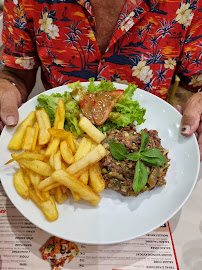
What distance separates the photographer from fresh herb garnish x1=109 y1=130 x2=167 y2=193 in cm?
138

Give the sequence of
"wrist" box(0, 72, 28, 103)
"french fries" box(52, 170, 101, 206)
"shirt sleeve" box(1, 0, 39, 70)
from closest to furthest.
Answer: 1. "french fries" box(52, 170, 101, 206)
2. "shirt sleeve" box(1, 0, 39, 70)
3. "wrist" box(0, 72, 28, 103)

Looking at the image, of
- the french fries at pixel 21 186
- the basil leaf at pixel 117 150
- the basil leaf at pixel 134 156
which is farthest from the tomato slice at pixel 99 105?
the french fries at pixel 21 186

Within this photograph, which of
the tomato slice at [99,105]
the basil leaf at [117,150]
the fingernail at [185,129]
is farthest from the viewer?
the tomato slice at [99,105]

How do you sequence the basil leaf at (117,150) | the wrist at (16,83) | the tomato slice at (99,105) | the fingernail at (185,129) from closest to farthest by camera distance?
the basil leaf at (117,150)
the fingernail at (185,129)
the tomato slice at (99,105)
the wrist at (16,83)

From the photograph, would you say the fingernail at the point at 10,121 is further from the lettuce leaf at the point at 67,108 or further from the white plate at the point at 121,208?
the lettuce leaf at the point at 67,108

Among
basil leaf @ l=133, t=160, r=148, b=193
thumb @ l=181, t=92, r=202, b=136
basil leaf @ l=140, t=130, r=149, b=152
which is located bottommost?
basil leaf @ l=133, t=160, r=148, b=193

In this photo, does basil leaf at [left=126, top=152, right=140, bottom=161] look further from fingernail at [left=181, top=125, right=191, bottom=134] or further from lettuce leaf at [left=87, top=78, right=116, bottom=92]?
lettuce leaf at [left=87, top=78, right=116, bottom=92]

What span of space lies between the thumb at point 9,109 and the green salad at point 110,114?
219mm

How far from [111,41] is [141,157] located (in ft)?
3.63

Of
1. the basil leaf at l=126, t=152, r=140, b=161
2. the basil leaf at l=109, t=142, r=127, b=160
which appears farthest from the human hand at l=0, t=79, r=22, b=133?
the basil leaf at l=126, t=152, r=140, b=161

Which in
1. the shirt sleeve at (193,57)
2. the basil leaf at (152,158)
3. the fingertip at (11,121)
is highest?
the shirt sleeve at (193,57)

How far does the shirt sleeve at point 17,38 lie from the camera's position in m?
1.96

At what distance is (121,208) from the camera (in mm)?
1470

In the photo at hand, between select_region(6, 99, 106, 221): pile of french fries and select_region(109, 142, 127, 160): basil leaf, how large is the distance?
0.30 feet
